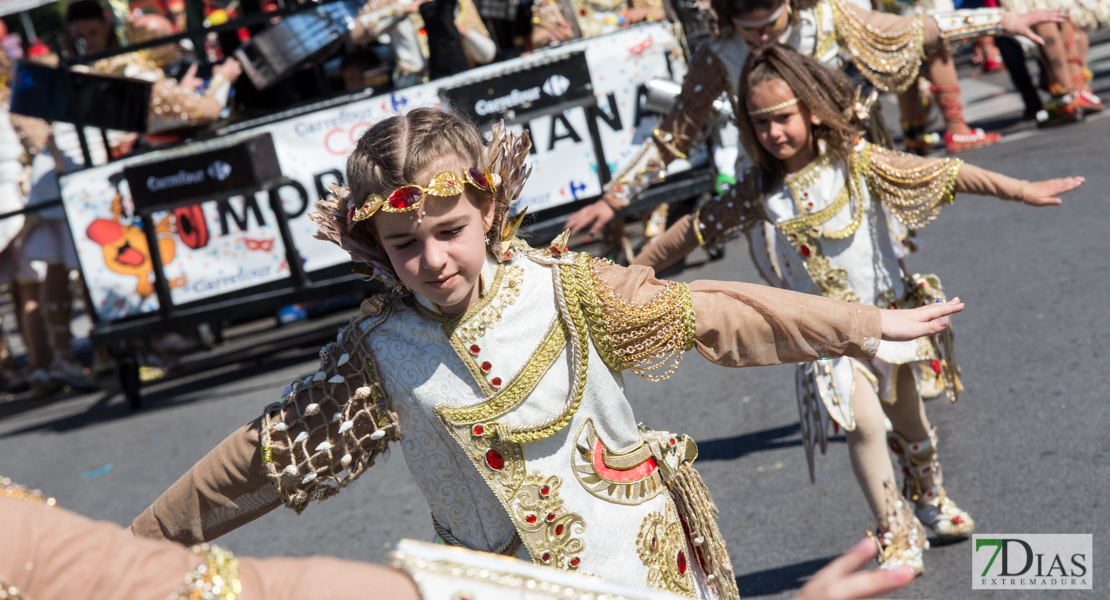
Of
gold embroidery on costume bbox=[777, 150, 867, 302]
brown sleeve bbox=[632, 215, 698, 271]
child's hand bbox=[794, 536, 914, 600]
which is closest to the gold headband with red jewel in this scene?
child's hand bbox=[794, 536, 914, 600]

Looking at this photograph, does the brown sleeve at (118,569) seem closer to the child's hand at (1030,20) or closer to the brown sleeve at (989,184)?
the brown sleeve at (989,184)

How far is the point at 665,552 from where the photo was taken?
81.7 inches

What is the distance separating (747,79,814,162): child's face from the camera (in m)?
3.21

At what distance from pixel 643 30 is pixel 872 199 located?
11.5ft

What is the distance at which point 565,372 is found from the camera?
6.60 ft

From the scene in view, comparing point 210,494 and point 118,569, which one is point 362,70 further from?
point 118,569

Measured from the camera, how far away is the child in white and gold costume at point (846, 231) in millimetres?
3217

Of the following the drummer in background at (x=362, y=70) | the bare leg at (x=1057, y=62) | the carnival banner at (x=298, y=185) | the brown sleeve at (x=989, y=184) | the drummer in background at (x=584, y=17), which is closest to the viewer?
the brown sleeve at (x=989, y=184)

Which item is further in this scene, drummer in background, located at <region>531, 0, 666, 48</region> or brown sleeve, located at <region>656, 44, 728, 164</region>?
drummer in background, located at <region>531, 0, 666, 48</region>

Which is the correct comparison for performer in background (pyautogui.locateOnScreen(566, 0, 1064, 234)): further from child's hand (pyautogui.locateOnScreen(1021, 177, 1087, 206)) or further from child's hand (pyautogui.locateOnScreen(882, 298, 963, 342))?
child's hand (pyautogui.locateOnScreen(882, 298, 963, 342))

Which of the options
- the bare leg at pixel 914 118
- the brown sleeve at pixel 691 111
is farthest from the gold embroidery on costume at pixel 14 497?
the bare leg at pixel 914 118

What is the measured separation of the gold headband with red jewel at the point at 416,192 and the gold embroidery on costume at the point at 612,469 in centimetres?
52

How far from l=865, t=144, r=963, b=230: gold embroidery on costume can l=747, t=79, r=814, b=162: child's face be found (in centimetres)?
26

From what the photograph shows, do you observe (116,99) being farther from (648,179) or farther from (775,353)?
(775,353)
